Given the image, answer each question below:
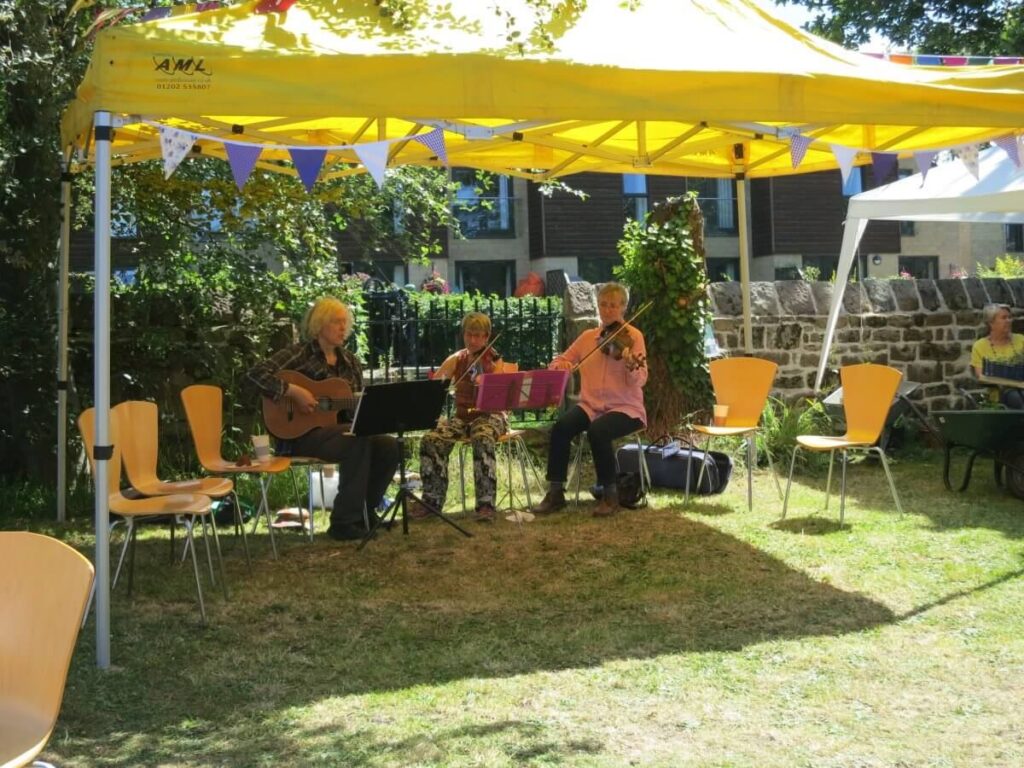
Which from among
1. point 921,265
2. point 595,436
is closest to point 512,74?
point 595,436

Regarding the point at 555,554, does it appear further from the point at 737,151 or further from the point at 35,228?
the point at 35,228

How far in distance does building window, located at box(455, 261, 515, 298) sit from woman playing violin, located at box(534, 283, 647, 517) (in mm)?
16949

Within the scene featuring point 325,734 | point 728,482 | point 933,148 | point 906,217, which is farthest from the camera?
point 906,217

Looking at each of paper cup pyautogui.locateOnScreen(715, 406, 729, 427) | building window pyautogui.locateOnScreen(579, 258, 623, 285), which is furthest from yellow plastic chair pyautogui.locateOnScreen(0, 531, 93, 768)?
building window pyautogui.locateOnScreen(579, 258, 623, 285)

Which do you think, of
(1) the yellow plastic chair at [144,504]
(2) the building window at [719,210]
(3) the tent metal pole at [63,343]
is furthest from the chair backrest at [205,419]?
(2) the building window at [719,210]

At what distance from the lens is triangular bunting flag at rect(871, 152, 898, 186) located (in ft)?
21.4

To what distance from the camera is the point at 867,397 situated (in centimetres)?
714

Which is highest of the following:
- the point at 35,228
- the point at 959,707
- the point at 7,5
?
the point at 7,5

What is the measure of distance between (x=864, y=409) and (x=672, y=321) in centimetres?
197

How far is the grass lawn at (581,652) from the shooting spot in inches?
143

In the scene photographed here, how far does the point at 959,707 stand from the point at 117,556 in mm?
4516

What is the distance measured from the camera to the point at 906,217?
9.20 metres

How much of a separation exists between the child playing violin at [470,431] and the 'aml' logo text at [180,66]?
287 cm

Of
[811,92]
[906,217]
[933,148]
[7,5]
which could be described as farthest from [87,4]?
[906,217]
